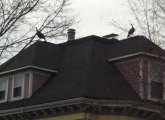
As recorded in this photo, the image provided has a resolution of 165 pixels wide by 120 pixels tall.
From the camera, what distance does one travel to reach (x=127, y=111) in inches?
859

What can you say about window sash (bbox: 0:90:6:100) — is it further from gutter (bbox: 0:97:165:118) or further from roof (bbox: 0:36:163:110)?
gutter (bbox: 0:97:165:118)

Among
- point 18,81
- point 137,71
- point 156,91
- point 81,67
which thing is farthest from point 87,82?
point 18,81

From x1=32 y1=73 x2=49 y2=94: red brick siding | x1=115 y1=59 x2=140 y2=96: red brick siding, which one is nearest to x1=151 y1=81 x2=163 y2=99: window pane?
x1=115 y1=59 x2=140 y2=96: red brick siding

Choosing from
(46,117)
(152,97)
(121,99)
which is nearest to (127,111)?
(121,99)

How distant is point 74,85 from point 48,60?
4.00 meters

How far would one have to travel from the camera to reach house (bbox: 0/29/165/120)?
21500 millimetres

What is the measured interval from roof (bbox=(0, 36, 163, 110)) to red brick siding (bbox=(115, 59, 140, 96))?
0.20 metres

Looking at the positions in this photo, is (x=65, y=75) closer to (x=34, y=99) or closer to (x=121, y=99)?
(x=34, y=99)

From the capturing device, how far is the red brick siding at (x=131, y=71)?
2350cm

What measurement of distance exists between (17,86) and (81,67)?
138 inches

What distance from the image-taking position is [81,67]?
24531 mm

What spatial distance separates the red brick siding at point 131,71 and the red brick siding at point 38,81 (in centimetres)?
379

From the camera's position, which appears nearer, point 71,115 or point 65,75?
point 71,115

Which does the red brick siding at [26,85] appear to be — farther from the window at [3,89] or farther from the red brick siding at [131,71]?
the red brick siding at [131,71]
